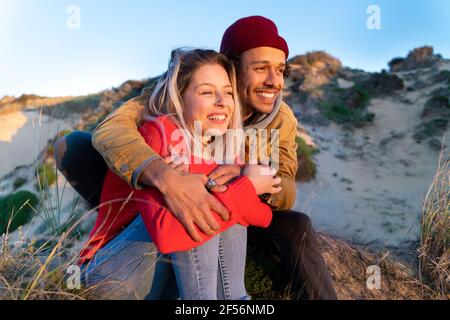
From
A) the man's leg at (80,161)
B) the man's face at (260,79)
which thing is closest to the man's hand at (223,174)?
the man's face at (260,79)

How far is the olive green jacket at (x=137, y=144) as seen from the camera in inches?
79.9

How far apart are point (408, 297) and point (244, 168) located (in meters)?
1.73

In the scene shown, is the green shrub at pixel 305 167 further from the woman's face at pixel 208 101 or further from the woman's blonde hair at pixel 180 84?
the woman's face at pixel 208 101

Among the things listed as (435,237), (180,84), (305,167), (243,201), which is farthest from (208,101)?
(305,167)

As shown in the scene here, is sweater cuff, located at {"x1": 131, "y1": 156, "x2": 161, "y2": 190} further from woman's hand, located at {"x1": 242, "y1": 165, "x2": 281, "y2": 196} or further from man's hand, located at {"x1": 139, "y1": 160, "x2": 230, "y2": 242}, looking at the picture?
woman's hand, located at {"x1": 242, "y1": 165, "x2": 281, "y2": 196}

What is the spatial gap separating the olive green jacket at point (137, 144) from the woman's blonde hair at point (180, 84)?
14 cm

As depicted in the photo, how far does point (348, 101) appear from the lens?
14.6 metres

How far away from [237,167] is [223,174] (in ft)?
0.39

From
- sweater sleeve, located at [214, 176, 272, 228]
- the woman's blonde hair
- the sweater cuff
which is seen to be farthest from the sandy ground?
the sweater cuff

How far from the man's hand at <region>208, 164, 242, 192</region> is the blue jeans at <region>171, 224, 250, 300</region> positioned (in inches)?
9.7

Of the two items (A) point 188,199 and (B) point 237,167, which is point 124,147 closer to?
(A) point 188,199
